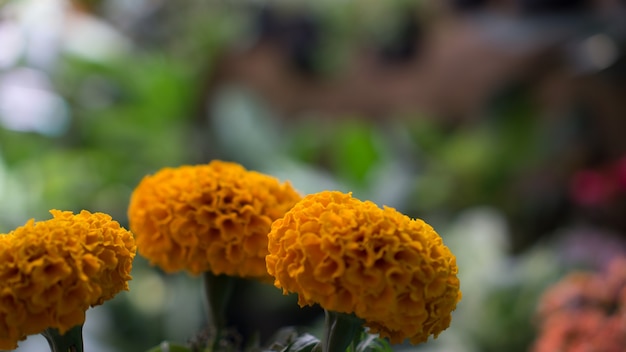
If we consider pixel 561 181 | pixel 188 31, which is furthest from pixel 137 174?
pixel 561 181

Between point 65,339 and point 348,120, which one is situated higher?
point 348,120

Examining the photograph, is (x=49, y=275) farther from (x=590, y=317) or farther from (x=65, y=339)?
(x=590, y=317)

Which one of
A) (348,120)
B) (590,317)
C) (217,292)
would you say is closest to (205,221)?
(217,292)

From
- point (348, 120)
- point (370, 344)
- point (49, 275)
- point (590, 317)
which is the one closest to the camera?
point (49, 275)

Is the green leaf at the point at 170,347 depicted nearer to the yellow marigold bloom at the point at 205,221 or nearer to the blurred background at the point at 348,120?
the yellow marigold bloom at the point at 205,221

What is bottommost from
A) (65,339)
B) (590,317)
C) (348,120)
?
(65,339)
